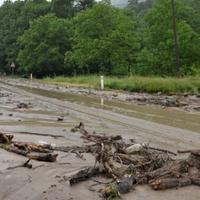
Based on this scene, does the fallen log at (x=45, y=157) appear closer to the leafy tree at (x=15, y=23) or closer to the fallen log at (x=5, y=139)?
the fallen log at (x=5, y=139)

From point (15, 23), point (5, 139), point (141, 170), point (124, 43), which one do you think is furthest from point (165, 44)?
point (15, 23)

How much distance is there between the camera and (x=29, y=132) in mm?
13555

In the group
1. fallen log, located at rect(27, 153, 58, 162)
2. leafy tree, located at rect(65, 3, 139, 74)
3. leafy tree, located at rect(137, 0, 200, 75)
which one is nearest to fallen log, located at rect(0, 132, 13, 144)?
fallen log, located at rect(27, 153, 58, 162)

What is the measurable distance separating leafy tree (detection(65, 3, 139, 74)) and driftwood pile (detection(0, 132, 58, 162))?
44.7 m

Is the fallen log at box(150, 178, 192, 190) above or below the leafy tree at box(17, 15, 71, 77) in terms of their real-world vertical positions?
below

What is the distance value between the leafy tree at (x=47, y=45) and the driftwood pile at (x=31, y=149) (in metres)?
63.2

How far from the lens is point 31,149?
33.7 feet

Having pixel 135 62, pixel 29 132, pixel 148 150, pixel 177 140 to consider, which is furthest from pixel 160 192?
pixel 135 62

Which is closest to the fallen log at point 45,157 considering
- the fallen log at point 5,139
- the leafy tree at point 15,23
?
the fallen log at point 5,139

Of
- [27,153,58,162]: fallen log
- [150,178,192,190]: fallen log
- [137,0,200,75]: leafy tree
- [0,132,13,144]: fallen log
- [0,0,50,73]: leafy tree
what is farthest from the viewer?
[0,0,50,73]: leafy tree

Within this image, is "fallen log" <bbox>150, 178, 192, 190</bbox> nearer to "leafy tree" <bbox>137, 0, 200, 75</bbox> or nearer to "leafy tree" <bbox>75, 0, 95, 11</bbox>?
"leafy tree" <bbox>137, 0, 200, 75</bbox>

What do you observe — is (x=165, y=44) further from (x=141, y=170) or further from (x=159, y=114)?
(x=141, y=170)

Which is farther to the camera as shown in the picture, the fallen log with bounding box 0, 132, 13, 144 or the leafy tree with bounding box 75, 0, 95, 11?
the leafy tree with bounding box 75, 0, 95, 11

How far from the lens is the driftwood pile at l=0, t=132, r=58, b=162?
943cm
